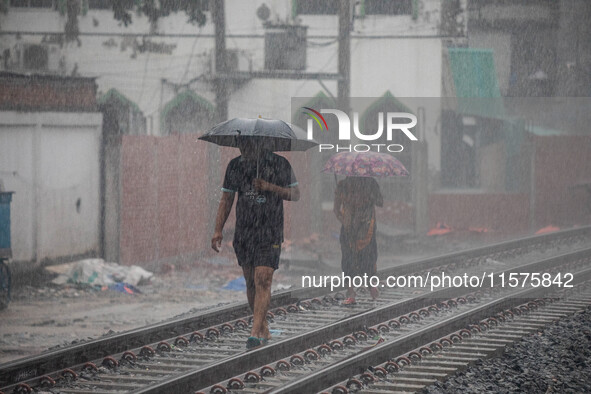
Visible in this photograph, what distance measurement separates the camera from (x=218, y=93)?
23.7 metres

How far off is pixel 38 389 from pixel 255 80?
18069mm

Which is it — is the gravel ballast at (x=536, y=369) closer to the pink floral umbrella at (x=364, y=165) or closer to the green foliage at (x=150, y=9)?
the pink floral umbrella at (x=364, y=165)

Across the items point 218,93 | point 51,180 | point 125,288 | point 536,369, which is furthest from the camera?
point 218,93

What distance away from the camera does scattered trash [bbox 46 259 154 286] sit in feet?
43.9

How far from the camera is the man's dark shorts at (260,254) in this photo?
23.9ft

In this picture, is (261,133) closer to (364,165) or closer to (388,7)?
(364,165)

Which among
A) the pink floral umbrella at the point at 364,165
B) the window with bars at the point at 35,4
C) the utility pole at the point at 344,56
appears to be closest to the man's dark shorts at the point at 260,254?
the pink floral umbrella at the point at 364,165

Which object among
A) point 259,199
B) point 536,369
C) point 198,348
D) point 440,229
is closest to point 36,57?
point 440,229

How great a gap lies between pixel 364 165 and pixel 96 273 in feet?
18.7

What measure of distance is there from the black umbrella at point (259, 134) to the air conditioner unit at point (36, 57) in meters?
17.7

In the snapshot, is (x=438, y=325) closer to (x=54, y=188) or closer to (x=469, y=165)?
(x=54, y=188)

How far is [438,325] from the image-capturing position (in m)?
8.38

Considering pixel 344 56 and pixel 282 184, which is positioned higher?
pixel 344 56

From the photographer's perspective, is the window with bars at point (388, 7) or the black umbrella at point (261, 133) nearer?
the black umbrella at point (261, 133)
